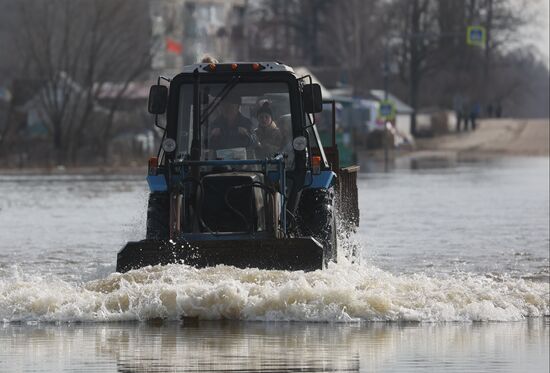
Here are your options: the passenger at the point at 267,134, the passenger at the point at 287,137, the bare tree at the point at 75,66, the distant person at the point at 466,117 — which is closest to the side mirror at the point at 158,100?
the passenger at the point at 267,134

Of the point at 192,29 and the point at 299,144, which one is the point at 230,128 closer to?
the point at 299,144

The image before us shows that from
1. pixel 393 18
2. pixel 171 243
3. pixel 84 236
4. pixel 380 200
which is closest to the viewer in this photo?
pixel 171 243

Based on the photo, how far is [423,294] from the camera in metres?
15.9

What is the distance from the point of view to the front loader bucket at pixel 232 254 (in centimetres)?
1551

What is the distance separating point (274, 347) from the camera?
42.0 ft

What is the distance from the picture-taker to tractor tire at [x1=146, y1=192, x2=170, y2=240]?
16.6m

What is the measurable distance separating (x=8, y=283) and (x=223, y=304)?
2.70 m

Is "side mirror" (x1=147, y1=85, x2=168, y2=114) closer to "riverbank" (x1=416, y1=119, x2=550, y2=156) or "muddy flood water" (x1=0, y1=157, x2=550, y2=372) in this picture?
"muddy flood water" (x1=0, y1=157, x2=550, y2=372)

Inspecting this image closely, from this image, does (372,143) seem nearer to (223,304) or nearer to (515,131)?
(515,131)

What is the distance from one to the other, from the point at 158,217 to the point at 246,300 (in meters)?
2.16

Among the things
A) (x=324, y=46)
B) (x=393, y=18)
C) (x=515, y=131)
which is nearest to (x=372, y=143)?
(x=515, y=131)

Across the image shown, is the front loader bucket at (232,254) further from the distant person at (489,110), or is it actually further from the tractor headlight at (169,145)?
the distant person at (489,110)

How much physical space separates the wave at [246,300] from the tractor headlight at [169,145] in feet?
6.18

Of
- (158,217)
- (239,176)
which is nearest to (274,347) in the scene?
(239,176)
